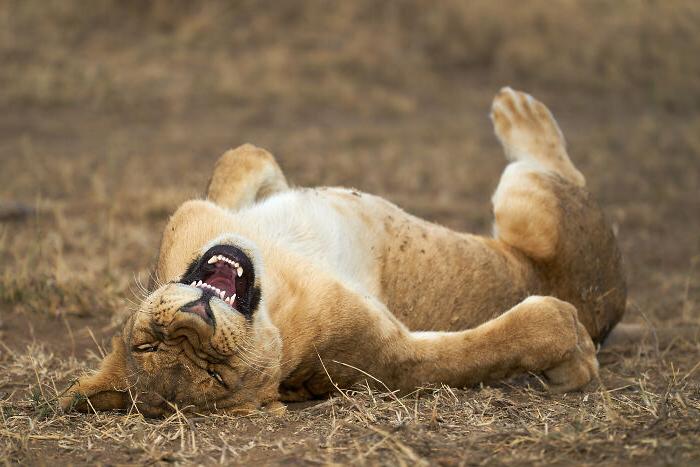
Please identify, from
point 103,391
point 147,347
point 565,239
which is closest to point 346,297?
point 147,347

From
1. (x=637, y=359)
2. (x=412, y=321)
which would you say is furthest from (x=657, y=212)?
(x=412, y=321)

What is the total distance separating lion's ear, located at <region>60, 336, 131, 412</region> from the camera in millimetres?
3314

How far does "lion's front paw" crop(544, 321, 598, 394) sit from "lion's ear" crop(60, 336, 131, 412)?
4.99 feet

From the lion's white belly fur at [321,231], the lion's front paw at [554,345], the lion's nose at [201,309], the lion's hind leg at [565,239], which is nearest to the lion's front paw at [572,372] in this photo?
the lion's front paw at [554,345]

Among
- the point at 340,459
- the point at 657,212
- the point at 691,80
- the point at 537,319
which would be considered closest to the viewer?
the point at 340,459

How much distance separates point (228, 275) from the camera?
333cm

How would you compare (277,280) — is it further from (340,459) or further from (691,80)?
(691,80)

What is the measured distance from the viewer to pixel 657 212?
25.6 feet

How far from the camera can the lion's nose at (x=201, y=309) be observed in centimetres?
302

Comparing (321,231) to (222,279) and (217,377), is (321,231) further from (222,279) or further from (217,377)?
(217,377)

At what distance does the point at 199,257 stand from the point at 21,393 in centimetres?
93

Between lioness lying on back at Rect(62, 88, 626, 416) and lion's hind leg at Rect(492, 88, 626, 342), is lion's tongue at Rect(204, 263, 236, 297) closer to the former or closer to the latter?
lioness lying on back at Rect(62, 88, 626, 416)

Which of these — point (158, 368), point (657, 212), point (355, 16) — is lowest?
point (657, 212)

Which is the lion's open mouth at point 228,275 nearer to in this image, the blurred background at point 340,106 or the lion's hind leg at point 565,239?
the lion's hind leg at point 565,239
